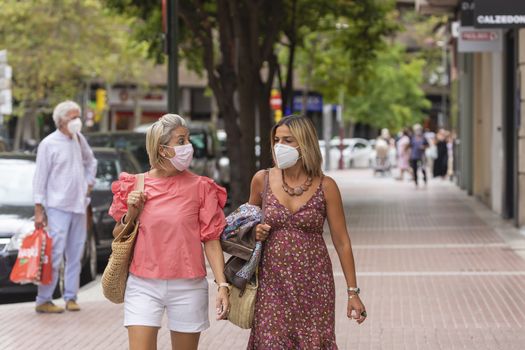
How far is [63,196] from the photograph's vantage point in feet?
32.2

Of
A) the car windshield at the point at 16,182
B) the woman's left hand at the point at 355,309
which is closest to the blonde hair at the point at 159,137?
the woman's left hand at the point at 355,309

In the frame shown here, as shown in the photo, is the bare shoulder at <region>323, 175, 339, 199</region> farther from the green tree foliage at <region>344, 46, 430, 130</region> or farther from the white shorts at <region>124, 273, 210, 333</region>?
the green tree foliage at <region>344, 46, 430, 130</region>

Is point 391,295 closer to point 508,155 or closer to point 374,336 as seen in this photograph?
point 374,336

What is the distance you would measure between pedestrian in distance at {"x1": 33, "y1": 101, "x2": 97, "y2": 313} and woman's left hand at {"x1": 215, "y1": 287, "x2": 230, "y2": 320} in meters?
4.40

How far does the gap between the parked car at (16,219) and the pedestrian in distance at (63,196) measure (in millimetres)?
550

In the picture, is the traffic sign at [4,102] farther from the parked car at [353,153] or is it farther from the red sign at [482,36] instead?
the parked car at [353,153]

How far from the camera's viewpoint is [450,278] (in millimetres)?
11992

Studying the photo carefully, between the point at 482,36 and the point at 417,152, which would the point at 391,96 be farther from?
the point at 482,36

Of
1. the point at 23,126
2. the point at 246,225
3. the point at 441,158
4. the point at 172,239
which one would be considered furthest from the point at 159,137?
the point at 23,126

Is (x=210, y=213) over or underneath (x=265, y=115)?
underneath

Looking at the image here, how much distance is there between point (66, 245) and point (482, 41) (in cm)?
1131

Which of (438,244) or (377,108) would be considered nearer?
(438,244)

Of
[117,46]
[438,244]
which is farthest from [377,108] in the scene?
[438,244]

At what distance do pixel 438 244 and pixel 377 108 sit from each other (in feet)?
167
